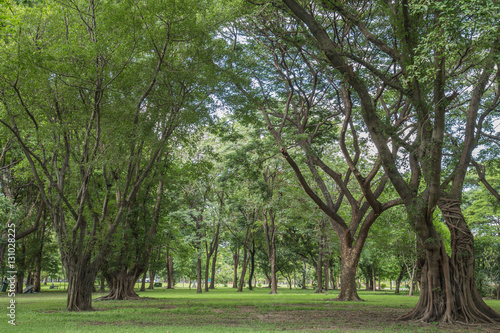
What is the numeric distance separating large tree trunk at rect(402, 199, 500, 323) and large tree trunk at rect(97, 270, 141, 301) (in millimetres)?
14072

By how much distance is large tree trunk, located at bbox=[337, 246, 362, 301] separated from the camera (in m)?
16.6

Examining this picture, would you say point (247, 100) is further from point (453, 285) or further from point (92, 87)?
point (453, 285)

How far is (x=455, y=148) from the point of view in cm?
1046

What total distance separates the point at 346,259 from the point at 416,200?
8.30 meters

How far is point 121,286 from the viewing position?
19203mm

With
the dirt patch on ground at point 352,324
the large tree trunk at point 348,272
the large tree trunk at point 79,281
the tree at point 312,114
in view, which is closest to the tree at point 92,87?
the large tree trunk at point 79,281

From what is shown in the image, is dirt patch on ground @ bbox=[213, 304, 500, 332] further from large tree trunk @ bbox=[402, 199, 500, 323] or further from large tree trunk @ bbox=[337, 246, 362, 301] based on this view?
large tree trunk @ bbox=[337, 246, 362, 301]

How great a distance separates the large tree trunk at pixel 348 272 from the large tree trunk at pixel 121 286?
10.7 metres

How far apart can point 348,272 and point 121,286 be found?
11.2m

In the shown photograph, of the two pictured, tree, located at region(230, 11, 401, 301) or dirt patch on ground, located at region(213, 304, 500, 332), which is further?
tree, located at region(230, 11, 401, 301)

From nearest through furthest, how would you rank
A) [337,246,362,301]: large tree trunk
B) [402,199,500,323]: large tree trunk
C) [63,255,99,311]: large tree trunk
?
[402,199,500,323]: large tree trunk, [63,255,99,311]: large tree trunk, [337,246,362,301]: large tree trunk

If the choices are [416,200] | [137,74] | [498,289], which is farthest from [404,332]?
Answer: [498,289]

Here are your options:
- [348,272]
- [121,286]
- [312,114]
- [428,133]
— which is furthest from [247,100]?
[121,286]

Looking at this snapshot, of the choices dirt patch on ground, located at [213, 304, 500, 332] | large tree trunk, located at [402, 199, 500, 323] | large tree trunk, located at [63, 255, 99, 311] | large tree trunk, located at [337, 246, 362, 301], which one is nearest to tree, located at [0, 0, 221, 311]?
large tree trunk, located at [63, 255, 99, 311]
